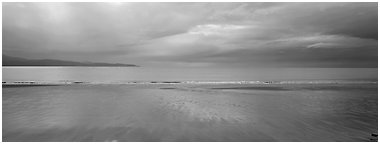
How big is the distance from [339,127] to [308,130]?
1.56 m

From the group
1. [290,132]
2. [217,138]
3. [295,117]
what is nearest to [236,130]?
[217,138]

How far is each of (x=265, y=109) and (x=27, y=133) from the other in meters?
11.2

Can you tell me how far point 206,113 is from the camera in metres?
9.50

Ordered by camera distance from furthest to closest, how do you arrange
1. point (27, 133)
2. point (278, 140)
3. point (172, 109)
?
point (172, 109) → point (27, 133) → point (278, 140)

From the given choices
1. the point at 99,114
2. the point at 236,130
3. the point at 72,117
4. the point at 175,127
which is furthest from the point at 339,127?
the point at 72,117

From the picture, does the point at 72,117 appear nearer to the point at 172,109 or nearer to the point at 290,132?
the point at 172,109

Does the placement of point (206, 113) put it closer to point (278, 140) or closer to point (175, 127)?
point (175, 127)

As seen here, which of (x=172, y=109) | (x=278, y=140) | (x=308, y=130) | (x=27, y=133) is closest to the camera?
(x=278, y=140)

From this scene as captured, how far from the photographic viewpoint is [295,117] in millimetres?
8742

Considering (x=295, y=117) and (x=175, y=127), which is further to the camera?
(x=295, y=117)

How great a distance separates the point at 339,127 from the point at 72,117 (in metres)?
12.0

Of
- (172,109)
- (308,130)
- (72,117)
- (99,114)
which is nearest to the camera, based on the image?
(308,130)

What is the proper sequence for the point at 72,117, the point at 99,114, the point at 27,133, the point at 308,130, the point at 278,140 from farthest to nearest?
the point at 99,114, the point at 72,117, the point at 308,130, the point at 27,133, the point at 278,140

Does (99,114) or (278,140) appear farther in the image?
(99,114)
